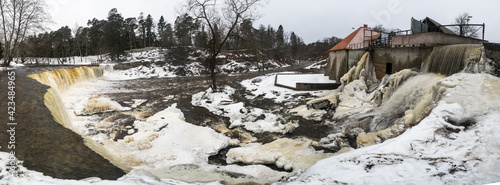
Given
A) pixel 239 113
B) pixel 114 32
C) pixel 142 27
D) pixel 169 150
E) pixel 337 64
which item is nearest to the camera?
pixel 169 150

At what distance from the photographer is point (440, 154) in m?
5.24

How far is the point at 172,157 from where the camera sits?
7926 mm

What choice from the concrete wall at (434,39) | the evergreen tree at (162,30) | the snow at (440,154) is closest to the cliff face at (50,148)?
the snow at (440,154)

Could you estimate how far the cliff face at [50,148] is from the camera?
Result: 5024 millimetres

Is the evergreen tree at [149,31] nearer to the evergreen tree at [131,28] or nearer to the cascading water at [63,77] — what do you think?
the evergreen tree at [131,28]

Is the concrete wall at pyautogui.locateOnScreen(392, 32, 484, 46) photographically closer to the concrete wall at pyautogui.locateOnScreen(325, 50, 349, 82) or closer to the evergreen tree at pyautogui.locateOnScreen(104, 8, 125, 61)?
the concrete wall at pyautogui.locateOnScreen(325, 50, 349, 82)

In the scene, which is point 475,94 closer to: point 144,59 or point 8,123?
point 8,123

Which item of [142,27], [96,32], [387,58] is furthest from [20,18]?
[387,58]

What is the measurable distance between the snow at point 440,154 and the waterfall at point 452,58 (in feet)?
7.07

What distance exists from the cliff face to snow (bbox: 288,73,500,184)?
4221mm

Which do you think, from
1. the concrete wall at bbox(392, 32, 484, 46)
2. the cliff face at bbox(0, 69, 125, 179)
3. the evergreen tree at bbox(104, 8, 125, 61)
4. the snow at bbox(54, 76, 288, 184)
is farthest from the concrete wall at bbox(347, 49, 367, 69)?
the evergreen tree at bbox(104, 8, 125, 61)

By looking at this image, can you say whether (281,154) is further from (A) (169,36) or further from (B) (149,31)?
(A) (169,36)

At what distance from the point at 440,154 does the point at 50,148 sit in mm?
8138

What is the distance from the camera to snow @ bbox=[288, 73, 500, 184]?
4.50 meters
